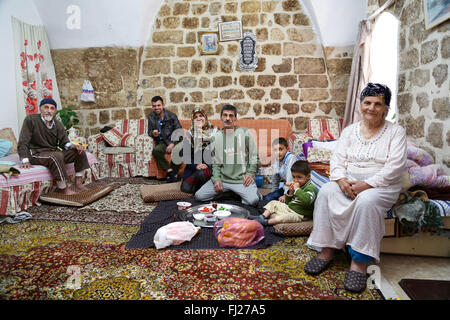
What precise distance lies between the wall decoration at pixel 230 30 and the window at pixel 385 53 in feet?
7.43

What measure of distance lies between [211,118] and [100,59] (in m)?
2.40

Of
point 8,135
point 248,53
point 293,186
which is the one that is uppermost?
point 248,53

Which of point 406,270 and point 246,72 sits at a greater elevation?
point 246,72

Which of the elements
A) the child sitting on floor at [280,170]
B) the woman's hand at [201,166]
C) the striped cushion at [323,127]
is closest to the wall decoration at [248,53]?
the striped cushion at [323,127]

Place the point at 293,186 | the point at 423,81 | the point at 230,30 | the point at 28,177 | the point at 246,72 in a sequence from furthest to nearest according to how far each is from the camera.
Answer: the point at 246,72 < the point at 230,30 < the point at 28,177 < the point at 423,81 < the point at 293,186

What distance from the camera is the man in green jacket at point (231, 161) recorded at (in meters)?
3.31

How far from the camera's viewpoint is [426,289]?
5.82 ft

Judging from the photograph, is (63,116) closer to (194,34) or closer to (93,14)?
(93,14)

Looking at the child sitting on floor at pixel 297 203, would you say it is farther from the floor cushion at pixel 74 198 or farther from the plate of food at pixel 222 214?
the floor cushion at pixel 74 198

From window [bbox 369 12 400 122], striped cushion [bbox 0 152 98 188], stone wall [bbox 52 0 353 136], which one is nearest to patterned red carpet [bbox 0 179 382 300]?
striped cushion [bbox 0 152 98 188]

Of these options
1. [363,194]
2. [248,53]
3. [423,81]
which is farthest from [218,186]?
[248,53]

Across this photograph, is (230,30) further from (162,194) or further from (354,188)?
(354,188)

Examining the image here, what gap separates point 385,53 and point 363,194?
4.04 m
